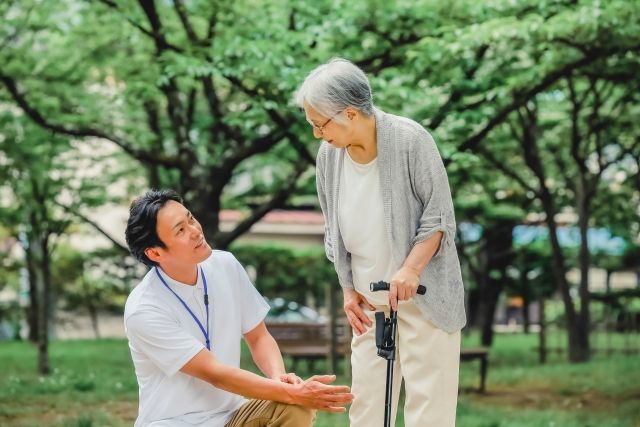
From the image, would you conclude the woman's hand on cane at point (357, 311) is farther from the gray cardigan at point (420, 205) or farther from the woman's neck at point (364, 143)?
the woman's neck at point (364, 143)

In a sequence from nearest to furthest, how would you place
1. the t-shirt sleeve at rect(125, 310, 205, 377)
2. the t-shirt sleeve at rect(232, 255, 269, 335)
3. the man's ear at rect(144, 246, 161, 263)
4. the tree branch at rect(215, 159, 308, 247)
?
the t-shirt sleeve at rect(125, 310, 205, 377), the man's ear at rect(144, 246, 161, 263), the t-shirt sleeve at rect(232, 255, 269, 335), the tree branch at rect(215, 159, 308, 247)

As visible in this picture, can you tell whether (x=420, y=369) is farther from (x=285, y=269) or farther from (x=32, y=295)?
(x=32, y=295)

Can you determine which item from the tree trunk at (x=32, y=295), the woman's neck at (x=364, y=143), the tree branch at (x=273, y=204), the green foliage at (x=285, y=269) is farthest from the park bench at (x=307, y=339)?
the woman's neck at (x=364, y=143)

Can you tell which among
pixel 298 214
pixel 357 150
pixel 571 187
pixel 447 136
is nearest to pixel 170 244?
pixel 357 150

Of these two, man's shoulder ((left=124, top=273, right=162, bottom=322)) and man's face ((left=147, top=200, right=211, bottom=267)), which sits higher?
man's face ((left=147, top=200, right=211, bottom=267))

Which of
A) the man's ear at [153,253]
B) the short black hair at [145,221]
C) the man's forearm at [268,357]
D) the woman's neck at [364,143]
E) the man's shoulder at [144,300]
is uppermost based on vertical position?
the woman's neck at [364,143]

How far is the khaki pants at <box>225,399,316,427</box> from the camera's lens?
313 centimetres

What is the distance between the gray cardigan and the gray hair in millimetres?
159

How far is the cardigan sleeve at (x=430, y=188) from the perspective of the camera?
3.44 m

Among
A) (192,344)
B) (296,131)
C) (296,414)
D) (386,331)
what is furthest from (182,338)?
(296,131)

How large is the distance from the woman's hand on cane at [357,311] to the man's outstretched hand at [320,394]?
23.1 inches

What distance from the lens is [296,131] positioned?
926 centimetres

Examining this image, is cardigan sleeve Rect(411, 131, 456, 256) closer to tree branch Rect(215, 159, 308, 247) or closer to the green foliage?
tree branch Rect(215, 159, 308, 247)

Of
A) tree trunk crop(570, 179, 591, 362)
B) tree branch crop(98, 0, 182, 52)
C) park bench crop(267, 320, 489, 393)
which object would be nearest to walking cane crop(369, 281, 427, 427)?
tree branch crop(98, 0, 182, 52)
